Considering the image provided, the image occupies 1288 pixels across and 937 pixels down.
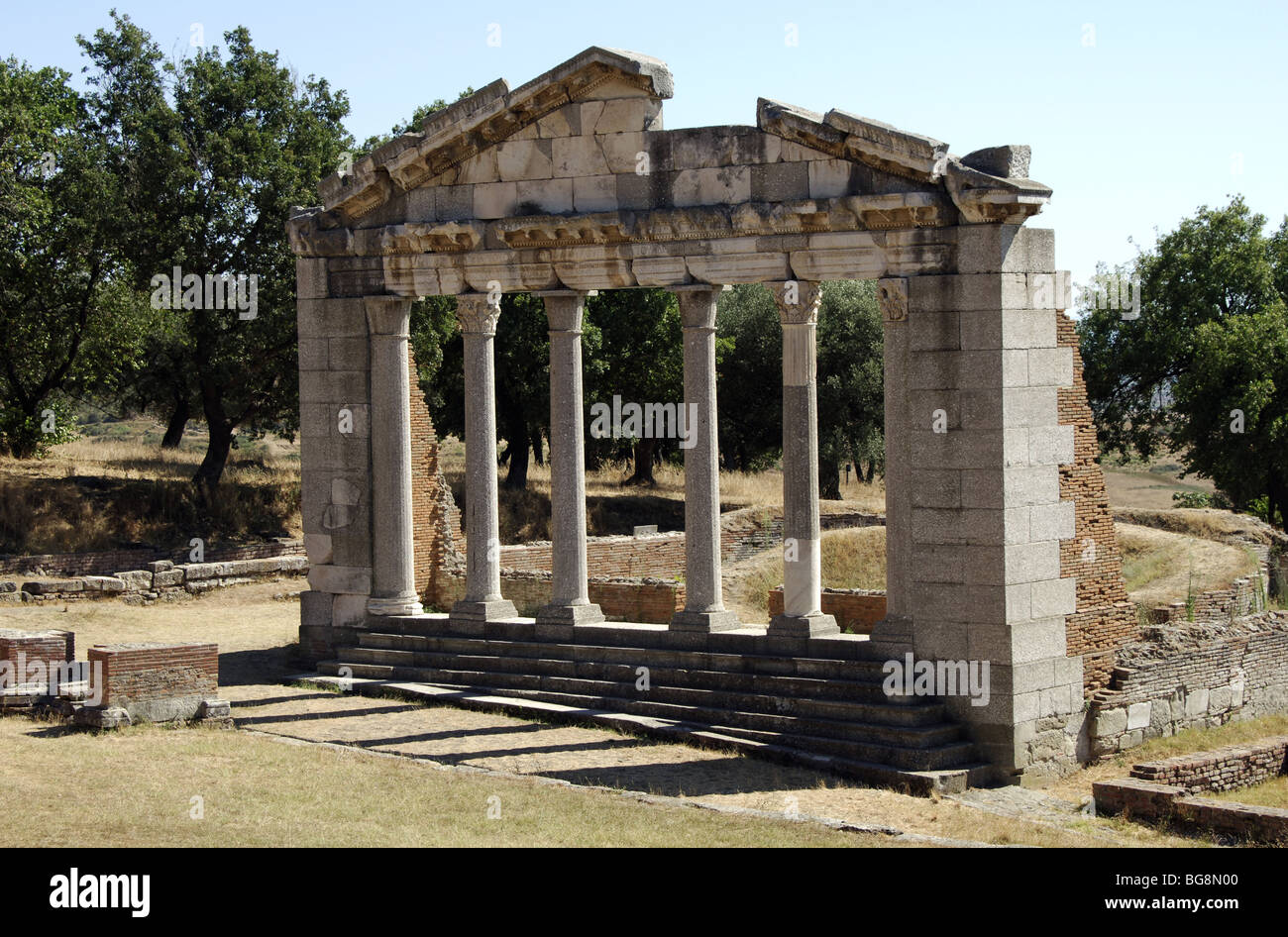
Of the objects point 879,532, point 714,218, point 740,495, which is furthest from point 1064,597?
point 740,495

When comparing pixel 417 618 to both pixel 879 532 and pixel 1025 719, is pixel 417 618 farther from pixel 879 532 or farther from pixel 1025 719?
pixel 879 532

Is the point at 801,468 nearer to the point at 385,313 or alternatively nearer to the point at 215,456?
the point at 385,313

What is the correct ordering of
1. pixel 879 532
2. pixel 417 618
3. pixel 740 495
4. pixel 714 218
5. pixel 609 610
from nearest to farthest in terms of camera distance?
pixel 714 218 → pixel 417 618 → pixel 609 610 → pixel 879 532 → pixel 740 495

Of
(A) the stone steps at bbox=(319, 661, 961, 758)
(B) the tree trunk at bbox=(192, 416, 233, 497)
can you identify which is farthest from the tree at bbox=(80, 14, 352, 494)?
(A) the stone steps at bbox=(319, 661, 961, 758)

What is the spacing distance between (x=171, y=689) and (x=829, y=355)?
28.5 meters

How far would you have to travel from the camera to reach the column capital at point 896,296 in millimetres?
18031

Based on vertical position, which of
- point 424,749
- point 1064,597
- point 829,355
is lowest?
point 424,749

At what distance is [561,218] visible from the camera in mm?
20047

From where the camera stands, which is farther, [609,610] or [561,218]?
[609,610]

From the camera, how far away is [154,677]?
1764 centimetres

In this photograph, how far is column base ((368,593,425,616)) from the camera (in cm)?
2220

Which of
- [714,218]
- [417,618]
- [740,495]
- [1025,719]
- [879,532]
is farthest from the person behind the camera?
[740,495]

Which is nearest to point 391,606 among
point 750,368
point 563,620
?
point 563,620

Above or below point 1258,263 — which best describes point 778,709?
below
